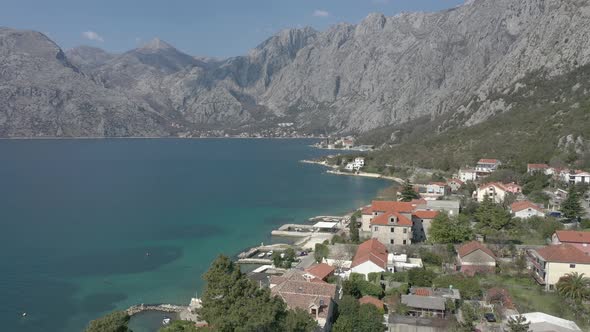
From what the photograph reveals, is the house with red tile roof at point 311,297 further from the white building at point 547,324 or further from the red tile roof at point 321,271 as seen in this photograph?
the white building at point 547,324

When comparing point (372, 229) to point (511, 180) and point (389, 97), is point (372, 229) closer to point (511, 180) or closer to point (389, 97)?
point (511, 180)

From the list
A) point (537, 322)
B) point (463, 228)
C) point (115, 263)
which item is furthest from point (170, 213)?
point (537, 322)

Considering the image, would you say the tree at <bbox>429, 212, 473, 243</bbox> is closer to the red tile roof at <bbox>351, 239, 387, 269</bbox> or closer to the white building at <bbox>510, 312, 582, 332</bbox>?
the red tile roof at <bbox>351, 239, 387, 269</bbox>

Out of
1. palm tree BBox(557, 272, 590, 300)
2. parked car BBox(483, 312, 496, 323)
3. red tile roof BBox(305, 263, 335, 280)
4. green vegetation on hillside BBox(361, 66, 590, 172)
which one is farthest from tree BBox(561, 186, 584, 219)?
red tile roof BBox(305, 263, 335, 280)

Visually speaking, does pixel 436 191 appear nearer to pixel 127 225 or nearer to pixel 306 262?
pixel 306 262

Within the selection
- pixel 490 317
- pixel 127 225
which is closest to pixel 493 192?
pixel 490 317
